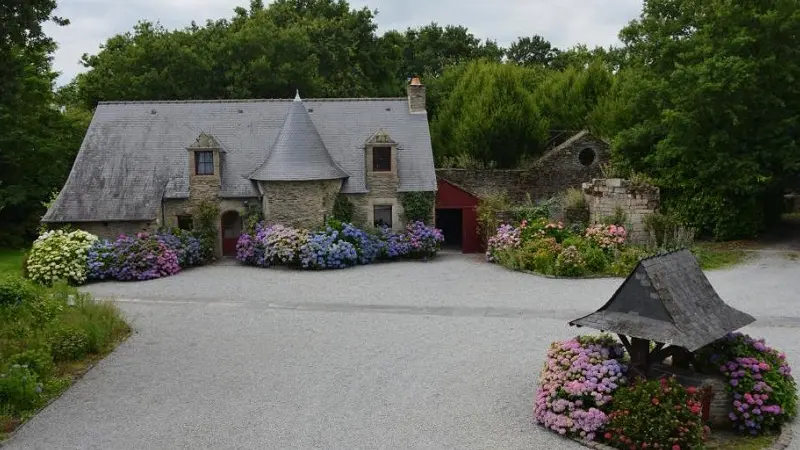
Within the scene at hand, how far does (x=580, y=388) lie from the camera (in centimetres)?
917

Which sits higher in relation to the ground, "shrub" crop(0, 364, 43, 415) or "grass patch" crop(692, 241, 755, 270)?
"grass patch" crop(692, 241, 755, 270)

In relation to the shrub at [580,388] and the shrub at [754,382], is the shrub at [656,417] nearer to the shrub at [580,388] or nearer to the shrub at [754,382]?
the shrub at [580,388]

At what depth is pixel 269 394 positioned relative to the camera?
1054cm

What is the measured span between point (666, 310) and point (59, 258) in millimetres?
15626

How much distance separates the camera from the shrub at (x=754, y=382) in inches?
356

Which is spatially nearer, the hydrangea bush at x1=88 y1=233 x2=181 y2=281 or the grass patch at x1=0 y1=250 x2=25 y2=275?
the hydrangea bush at x1=88 y1=233 x2=181 y2=281

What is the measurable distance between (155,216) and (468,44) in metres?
34.9

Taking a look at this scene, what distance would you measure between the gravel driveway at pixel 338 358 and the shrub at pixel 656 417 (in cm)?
70

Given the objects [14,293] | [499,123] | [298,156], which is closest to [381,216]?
[298,156]

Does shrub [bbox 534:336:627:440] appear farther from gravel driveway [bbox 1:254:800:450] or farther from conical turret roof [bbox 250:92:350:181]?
conical turret roof [bbox 250:92:350:181]

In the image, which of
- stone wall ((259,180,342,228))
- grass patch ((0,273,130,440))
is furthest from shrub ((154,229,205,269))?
grass patch ((0,273,130,440))

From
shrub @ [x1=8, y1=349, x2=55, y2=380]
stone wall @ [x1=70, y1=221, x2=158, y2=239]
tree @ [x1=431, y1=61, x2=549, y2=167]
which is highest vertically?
tree @ [x1=431, y1=61, x2=549, y2=167]

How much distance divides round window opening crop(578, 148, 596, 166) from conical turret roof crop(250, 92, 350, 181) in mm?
9130

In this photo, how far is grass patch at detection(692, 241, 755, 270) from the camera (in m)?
19.5
